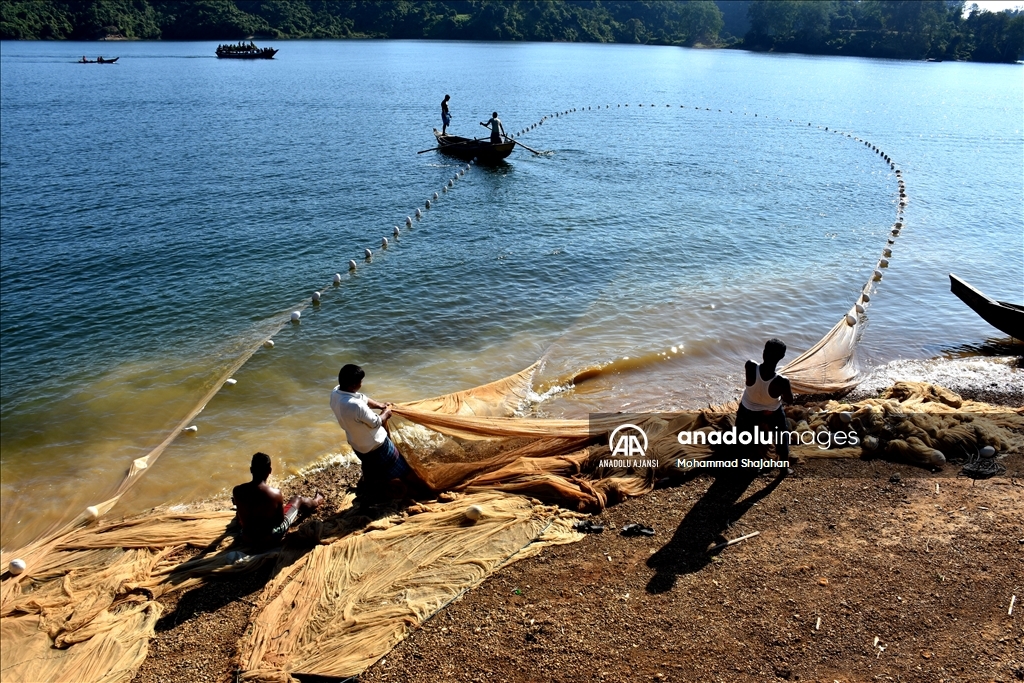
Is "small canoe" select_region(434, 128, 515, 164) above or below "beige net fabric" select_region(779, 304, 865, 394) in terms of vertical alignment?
above

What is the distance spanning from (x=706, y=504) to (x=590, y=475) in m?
1.36

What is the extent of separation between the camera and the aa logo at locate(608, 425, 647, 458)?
782 cm

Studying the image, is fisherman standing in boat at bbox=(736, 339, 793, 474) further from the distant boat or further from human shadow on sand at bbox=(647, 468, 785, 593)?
the distant boat

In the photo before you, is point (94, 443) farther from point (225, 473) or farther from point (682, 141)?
point (682, 141)

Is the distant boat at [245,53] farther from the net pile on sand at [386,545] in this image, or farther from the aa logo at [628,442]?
the aa logo at [628,442]

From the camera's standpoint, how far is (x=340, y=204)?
2225 cm

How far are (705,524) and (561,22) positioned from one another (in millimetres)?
140563

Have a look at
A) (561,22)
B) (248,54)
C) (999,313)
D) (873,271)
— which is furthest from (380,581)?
(561,22)

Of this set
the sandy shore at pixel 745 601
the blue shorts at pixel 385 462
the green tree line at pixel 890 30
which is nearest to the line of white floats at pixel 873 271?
the blue shorts at pixel 385 462

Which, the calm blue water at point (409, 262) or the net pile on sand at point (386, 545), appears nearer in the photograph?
the net pile on sand at point (386, 545)

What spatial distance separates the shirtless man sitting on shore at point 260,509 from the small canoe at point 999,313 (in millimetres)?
13025

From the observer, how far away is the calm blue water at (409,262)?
36.0 ft

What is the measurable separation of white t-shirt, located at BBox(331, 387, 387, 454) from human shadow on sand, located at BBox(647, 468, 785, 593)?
3.07 m

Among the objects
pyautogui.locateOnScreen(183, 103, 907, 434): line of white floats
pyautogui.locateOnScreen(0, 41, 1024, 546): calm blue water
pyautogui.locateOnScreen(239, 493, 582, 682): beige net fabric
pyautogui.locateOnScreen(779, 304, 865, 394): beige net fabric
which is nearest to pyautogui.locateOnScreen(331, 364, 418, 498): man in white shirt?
pyautogui.locateOnScreen(239, 493, 582, 682): beige net fabric
